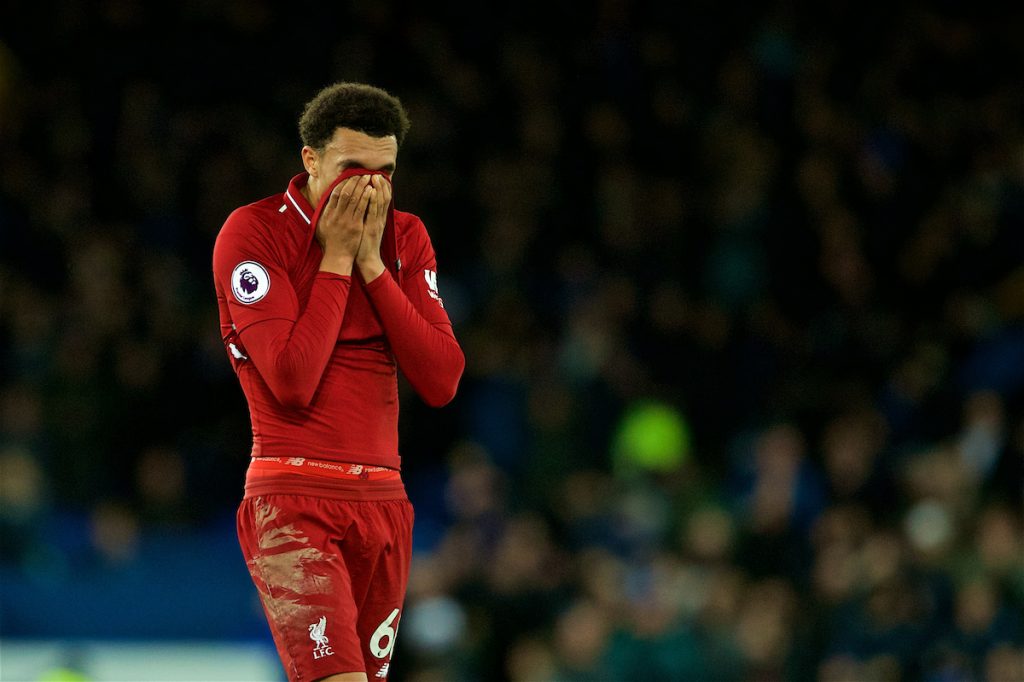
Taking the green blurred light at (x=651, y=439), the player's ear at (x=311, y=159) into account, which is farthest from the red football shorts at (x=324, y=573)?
the green blurred light at (x=651, y=439)

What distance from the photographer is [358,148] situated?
381 cm

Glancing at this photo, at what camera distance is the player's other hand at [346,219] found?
375cm

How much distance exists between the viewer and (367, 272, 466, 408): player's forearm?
12.4ft

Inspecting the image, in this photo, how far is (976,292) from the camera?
1062 centimetres

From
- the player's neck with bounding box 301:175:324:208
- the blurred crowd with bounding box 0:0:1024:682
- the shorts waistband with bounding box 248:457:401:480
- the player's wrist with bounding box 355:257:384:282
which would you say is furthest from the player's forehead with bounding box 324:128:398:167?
the blurred crowd with bounding box 0:0:1024:682

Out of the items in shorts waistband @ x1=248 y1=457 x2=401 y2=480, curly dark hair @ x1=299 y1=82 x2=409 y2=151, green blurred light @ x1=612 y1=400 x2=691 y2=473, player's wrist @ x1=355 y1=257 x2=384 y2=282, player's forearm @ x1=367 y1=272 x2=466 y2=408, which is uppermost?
curly dark hair @ x1=299 y1=82 x2=409 y2=151

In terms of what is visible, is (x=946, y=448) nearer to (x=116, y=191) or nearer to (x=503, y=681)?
(x=503, y=681)

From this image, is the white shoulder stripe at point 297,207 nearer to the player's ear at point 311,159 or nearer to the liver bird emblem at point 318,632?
the player's ear at point 311,159

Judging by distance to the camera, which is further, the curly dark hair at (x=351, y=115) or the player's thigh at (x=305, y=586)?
the curly dark hair at (x=351, y=115)

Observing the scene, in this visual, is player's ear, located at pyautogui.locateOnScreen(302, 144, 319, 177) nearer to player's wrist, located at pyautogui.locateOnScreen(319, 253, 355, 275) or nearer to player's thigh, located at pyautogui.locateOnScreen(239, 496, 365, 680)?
player's wrist, located at pyautogui.locateOnScreen(319, 253, 355, 275)

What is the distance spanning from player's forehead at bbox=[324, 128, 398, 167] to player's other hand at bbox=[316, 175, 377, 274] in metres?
0.08

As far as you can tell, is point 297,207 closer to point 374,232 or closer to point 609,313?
point 374,232

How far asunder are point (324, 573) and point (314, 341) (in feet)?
1.92

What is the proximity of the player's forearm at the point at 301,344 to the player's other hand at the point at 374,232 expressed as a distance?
0.10 meters
